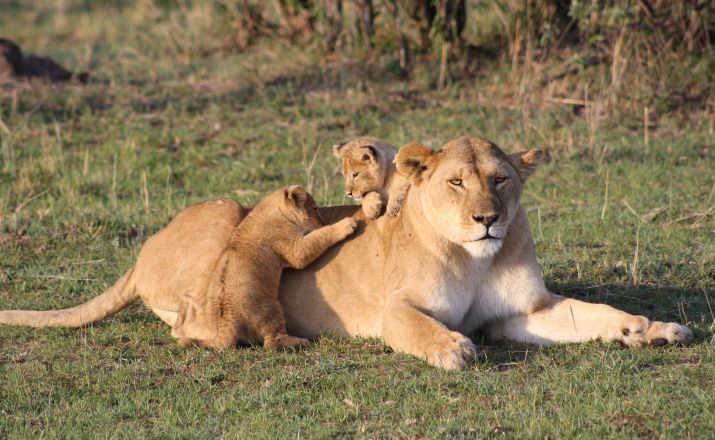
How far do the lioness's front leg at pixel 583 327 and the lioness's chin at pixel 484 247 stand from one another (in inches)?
19.7

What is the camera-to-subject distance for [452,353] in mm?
4781

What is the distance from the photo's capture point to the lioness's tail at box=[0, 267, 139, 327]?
5.89 m

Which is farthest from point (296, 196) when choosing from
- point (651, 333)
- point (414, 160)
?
point (651, 333)

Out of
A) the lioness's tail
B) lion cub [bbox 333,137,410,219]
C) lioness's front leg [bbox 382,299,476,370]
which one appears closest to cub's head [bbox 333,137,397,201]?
lion cub [bbox 333,137,410,219]

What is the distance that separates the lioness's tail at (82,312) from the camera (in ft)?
19.3

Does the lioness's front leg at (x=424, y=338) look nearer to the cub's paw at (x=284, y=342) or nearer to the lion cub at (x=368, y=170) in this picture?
the cub's paw at (x=284, y=342)

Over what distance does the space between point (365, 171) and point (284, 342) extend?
1.35 metres

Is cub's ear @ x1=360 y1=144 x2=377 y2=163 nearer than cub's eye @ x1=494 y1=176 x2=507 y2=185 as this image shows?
No

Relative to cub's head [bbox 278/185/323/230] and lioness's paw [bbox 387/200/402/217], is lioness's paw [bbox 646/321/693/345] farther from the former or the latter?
cub's head [bbox 278/185/323/230]

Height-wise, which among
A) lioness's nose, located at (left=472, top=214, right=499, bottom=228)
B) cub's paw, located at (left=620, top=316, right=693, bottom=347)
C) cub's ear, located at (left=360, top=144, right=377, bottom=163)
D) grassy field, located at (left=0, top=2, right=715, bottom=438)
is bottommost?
grassy field, located at (left=0, top=2, right=715, bottom=438)

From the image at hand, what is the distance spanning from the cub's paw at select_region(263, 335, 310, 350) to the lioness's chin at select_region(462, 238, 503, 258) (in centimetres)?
98

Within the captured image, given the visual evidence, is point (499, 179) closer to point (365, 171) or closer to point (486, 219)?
point (486, 219)

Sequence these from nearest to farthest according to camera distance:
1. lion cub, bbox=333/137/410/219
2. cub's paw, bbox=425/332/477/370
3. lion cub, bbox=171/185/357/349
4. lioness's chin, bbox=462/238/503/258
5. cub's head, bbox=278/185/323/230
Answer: cub's paw, bbox=425/332/477/370
lioness's chin, bbox=462/238/503/258
lion cub, bbox=171/185/357/349
cub's head, bbox=278/185/323/230
lion cub, bbox=333/137/410/219

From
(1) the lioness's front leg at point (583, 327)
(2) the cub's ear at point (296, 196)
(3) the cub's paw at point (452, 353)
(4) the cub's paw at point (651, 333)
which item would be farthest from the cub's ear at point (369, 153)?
(4) the cub's paw at point (651, 333)
